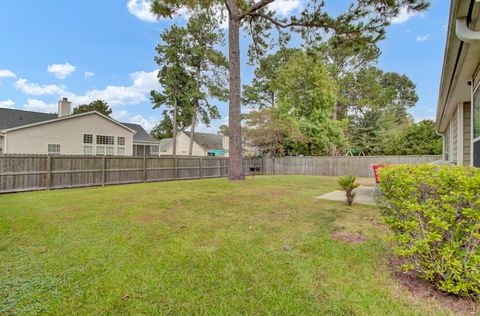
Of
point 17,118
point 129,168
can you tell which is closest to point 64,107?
point 17,118

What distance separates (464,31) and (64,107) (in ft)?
67.3

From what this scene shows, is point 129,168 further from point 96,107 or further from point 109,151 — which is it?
point 96,107

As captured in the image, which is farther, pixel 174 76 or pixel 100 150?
pixel 174 76

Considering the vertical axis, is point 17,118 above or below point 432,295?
above

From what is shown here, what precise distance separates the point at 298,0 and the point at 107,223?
984 centimetres

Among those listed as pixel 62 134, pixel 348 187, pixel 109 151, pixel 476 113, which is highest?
pixel 62 134

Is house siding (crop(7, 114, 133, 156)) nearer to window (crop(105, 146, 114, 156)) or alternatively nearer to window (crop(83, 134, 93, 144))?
window (crop(83, 134, 93, 144))

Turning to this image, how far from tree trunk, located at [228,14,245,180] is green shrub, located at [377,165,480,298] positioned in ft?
25.0

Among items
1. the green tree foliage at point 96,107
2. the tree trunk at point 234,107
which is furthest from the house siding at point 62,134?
the green tree foliage at point 96,107

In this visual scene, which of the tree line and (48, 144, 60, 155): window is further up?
the tree line

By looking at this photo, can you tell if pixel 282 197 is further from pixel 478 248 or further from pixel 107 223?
pixel 478 248

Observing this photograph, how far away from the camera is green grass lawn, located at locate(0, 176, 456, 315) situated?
1850mm

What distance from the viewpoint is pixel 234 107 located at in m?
9.73

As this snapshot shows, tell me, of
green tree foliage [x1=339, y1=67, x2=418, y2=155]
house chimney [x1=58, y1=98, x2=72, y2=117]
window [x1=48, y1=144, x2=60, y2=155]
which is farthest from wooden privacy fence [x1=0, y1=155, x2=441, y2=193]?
house chimney [x1=58, y1=98, x2=72, y2=117]
